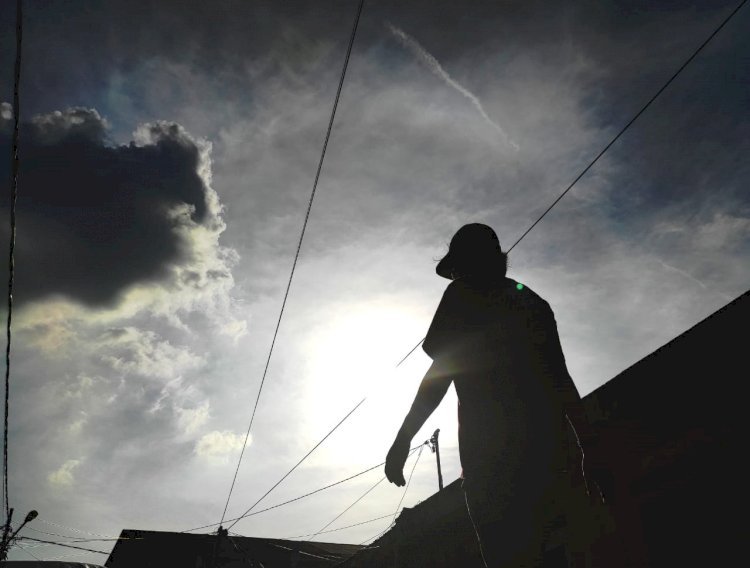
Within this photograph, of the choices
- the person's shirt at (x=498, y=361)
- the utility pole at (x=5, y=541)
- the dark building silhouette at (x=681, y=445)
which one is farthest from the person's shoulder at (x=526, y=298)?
the utility pole at (x=5, y=541)

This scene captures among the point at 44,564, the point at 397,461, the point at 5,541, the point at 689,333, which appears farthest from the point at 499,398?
the point at 5,541

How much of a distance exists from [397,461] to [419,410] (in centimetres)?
25

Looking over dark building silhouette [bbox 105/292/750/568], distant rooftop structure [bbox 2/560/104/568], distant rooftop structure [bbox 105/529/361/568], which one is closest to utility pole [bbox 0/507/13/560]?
distant rooftop structure [bbox 105/529/361/568]

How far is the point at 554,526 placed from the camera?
1268mm

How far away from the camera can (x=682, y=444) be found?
357 cm

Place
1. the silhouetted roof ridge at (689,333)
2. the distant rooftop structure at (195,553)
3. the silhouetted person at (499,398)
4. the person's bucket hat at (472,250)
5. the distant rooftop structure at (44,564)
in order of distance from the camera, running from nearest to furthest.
Answer: 1. the silhouetted person at (499,398)
2. the person's bucket hat at (472,250)
3. the silhouetted roof ridge at (689,333)
4. the distant rooftop structure at (44,564)
5. the distant rooftop structure at (195,553)

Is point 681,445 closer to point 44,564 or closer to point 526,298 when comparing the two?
point 526,298

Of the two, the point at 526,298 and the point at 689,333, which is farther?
the point at 689,333

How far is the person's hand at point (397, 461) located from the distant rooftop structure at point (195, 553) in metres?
22.1

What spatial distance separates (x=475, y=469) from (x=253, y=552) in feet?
92.6

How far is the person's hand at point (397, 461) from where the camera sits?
1.63 m

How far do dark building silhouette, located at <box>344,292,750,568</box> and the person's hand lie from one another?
278cm

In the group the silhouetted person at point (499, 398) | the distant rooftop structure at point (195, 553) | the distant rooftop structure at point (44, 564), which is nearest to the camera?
the silhouetted person at point (499, 398)

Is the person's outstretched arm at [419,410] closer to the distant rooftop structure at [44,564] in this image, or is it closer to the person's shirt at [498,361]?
the person's shirt at [498,361]
